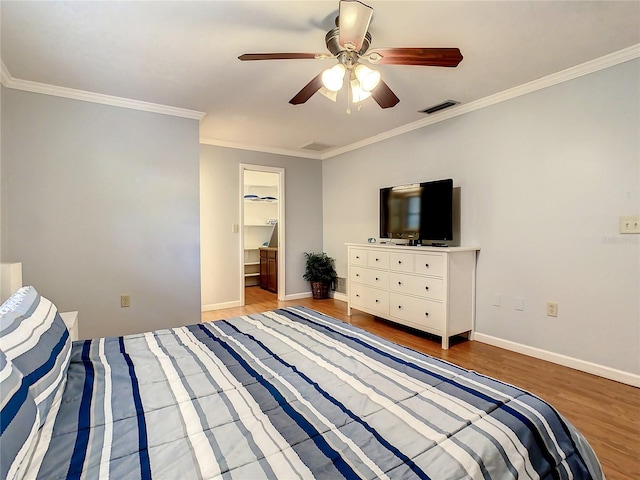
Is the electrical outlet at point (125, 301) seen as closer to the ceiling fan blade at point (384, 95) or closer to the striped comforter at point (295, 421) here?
the striped comforter at point (295, 421)

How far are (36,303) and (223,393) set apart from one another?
0.91 metres

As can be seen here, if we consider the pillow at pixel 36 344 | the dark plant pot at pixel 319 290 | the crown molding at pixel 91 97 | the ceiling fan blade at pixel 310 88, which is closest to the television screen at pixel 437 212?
the ceiling fan blade at pixel 310 88

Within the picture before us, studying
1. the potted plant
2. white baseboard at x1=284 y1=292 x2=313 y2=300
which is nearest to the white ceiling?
the potted plant

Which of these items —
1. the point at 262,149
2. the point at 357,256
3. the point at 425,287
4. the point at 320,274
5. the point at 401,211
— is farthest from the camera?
the point at 320,274

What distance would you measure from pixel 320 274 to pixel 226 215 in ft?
5.62

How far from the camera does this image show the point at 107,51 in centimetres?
226

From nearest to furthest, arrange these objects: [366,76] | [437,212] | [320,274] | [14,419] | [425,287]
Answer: [14,419]
[366,76]
[425,287]
[437,212]
[320,274]

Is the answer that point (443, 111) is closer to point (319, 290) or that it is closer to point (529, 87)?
point (529, 87)

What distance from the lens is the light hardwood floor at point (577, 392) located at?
166 cm

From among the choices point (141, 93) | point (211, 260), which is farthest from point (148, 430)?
point (211, 260)

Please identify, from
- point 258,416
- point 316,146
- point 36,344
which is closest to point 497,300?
point 258,416

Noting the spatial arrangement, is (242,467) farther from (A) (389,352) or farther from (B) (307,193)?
(B) (307,193)

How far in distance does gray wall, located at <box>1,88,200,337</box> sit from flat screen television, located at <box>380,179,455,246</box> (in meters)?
2.25

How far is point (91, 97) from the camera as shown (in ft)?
9.73
